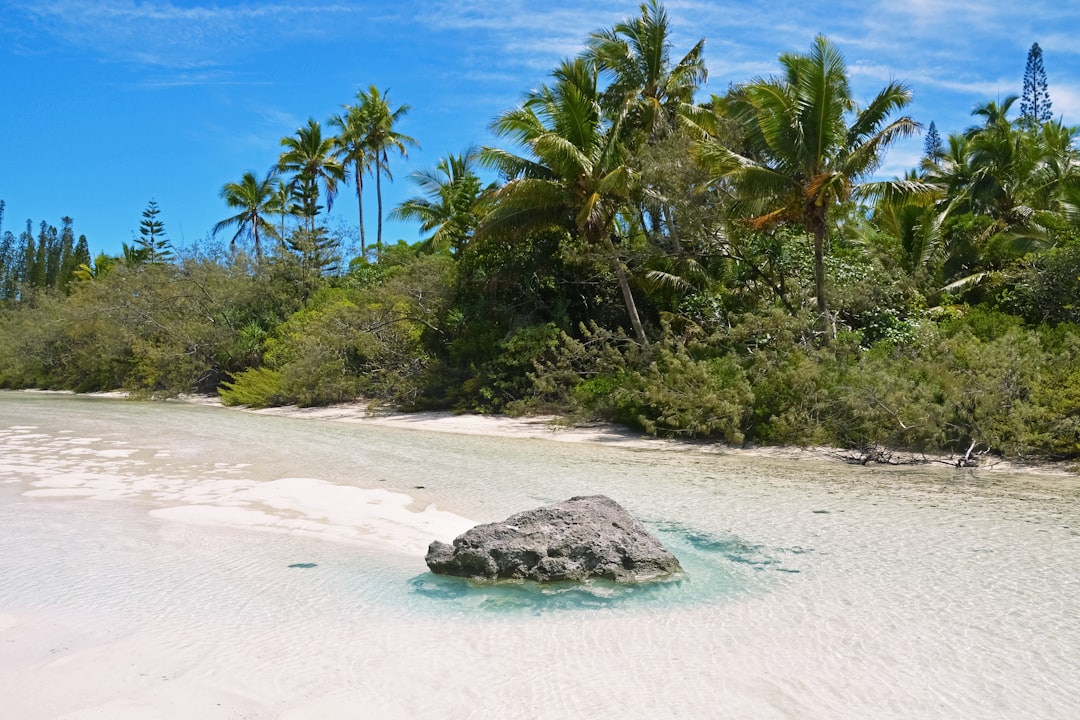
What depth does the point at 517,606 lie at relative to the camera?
5.30 meters

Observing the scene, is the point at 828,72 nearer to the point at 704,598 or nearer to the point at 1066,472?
the point at 1066,472

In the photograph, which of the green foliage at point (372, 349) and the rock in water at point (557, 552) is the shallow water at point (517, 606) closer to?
the rock in water at point (557, 552)

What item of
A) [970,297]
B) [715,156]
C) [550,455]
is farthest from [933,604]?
[970,297]

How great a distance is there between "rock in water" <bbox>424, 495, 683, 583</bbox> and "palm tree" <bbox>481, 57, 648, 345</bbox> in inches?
475

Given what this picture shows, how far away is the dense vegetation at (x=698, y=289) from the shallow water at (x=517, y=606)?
320 cm

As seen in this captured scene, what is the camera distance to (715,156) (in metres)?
16.0

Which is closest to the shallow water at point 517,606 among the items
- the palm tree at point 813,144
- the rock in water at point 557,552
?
the rock in water at point 557,552

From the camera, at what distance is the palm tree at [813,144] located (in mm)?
15102

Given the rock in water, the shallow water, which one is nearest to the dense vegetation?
the shallow water

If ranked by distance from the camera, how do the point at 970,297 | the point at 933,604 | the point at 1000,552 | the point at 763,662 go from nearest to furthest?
1. the point at 763,662
2. the point at 933,604
3. the point at 1000,552
4. the point at 970,297

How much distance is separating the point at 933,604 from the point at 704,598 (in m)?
1.59

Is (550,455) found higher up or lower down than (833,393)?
lower down

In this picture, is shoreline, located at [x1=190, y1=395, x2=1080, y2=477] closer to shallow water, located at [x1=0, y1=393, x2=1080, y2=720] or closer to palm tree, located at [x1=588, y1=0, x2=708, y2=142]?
shallow water, located at [x1=0, y1=393, x2=1080, y2=720]

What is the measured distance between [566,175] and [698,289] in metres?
4.51
